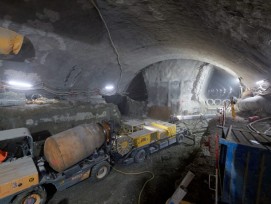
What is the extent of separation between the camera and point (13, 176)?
4938 mm

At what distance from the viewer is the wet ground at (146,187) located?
509 centimetres

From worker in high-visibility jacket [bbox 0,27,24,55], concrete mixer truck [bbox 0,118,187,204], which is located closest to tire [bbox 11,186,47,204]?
concrete mixer truck [bbox 0,118,187,204]

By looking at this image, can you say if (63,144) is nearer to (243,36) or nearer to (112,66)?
(243,36)

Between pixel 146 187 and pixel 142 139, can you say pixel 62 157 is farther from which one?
pixel 142 139

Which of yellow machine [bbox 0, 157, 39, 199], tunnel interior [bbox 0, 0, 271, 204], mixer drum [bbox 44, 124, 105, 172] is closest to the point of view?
tunnel interior [bbox 0, 0, 271, 204]

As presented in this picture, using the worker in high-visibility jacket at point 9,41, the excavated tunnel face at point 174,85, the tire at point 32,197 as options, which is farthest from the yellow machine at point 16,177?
the excavated tunnel face at point 174,85

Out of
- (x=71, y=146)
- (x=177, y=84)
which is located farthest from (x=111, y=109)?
(x=177, y=84)

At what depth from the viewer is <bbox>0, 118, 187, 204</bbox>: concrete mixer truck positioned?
5086 millimetres

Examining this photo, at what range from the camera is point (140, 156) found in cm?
858

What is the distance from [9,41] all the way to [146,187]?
22.8ft

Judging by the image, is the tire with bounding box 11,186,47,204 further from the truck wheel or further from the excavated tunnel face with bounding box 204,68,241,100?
the excavated tunnel face with bounding box 204,68,241,100

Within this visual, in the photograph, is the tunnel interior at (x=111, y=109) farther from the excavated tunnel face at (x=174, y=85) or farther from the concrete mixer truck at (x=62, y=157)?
→ the excavated tunnel face at (x=174, y=85)

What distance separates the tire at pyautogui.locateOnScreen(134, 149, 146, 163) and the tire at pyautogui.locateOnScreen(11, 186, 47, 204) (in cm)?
408

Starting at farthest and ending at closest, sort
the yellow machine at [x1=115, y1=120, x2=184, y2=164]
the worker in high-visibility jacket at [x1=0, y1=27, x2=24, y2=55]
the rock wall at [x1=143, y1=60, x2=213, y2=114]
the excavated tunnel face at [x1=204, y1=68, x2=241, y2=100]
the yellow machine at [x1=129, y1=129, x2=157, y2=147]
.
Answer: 1. the excavated tunnel face at [x1=204, y1=68, x2=241, y2=100]
2. the rock wall at [x1=143, y1=60, x2=213, y2=114]
3. the yellow machine at [x1=129, y1=129, x2=157, y2=147]
4. the yellow machine at [x1=115, y1=120, x2=184, y2=164]
5. the worker in high-visibility jacket at [x1=0, y1=27, x2=24, y2=55]
